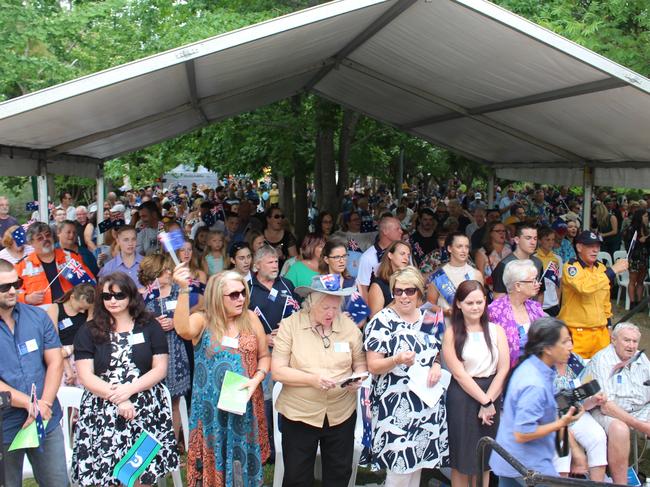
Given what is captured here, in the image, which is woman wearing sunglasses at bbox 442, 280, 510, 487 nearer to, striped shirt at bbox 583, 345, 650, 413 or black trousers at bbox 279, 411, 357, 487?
black trousers at bbox 279, 411, 357, 487

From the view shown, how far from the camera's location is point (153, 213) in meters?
8.93

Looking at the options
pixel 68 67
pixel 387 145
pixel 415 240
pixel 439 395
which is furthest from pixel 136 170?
pixel 439 395

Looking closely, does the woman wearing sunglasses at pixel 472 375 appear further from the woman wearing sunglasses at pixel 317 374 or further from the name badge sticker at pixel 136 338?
the name badge sticker at pixel 136 338

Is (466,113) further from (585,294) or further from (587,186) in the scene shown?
(585,294)

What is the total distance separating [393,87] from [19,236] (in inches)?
203

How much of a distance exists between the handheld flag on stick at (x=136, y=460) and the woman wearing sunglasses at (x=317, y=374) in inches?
30.7

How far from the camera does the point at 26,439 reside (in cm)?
362

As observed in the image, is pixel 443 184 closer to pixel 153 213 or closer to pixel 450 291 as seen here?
pixel 153 213

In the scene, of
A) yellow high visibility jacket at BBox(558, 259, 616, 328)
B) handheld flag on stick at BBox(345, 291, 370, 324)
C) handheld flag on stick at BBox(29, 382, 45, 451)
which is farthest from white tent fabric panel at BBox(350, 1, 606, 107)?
handheld flag on stick at BBox(29, 382, 45, 451)

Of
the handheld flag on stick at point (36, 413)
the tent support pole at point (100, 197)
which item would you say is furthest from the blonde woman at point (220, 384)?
the tent support pole at point (100, 197)

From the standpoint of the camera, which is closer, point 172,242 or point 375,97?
point 172,242

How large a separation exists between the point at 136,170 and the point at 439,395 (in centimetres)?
1669

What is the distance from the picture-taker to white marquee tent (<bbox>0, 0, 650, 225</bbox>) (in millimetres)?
4977

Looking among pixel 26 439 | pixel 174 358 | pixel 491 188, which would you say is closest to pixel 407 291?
pixel 174 358
